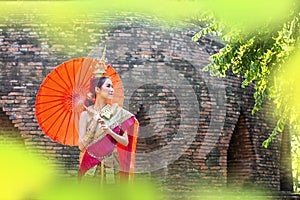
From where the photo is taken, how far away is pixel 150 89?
24.2 ft

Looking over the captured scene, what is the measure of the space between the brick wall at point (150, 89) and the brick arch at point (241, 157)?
452 mm

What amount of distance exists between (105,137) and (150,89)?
152 inches

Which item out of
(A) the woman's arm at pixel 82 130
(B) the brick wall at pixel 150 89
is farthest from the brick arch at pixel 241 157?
(A) the woman's arm at pixel 82 130

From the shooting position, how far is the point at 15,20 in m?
7.59

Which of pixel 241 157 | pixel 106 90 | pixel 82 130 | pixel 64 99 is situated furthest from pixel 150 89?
pixel 82 130

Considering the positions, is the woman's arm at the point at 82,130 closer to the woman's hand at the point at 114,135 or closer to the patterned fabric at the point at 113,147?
the patterned fabric at the point at 113,147

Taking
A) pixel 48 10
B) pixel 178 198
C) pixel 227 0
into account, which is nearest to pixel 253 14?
pixel 227 0

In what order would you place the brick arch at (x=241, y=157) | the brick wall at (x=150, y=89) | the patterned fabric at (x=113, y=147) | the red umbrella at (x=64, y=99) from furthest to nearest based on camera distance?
1. the brick arch at (x=241, y=157)
2. the brick wall at (x=150, y=89)
3. the red umbrella at (x=64, y=99)
4. the patterned fabric at (x=113, y=147)

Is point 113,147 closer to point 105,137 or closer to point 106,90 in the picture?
point 105,137

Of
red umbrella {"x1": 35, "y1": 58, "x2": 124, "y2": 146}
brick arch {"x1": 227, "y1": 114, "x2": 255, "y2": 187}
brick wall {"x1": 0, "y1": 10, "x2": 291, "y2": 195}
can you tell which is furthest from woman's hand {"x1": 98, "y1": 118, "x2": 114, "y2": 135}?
brick arch {"x1": 227, "y1": 114, "x2": 255, "y2": 187}

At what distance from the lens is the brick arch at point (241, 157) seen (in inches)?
326

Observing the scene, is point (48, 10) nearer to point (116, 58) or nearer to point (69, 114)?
point (116, 58)

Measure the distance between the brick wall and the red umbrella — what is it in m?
3.27

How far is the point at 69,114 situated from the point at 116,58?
12.1 feet
